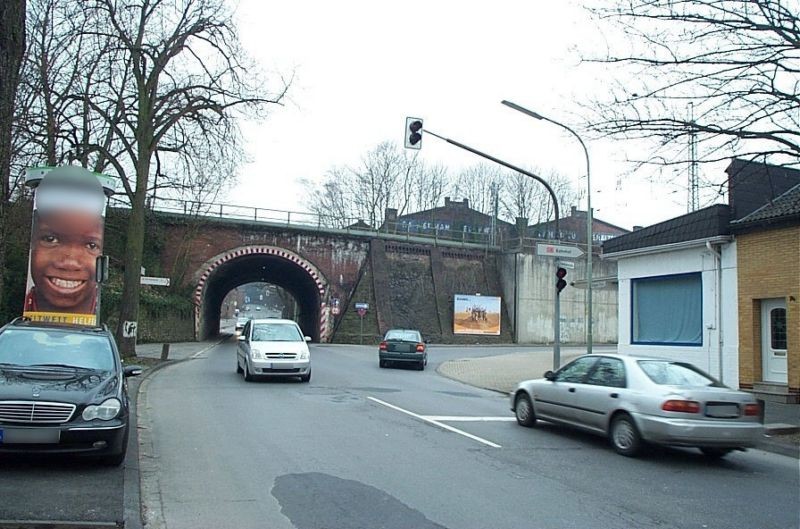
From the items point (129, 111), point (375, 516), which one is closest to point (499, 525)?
point (375, 516)

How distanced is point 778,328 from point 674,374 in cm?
837

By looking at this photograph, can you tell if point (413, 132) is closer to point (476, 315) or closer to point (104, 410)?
point (104, 410)

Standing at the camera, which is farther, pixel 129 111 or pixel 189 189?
pixel 189 189

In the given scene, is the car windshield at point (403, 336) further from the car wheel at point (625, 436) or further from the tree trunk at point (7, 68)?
the tree trunk at point (7, 68)

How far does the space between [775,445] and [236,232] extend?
126ft

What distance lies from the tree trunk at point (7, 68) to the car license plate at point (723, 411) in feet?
28.6

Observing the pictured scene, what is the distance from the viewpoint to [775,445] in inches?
413

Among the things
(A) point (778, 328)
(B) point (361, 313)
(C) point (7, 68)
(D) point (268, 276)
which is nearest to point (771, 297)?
(A) point (778, 328)

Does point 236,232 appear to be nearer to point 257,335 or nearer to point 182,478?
point 257,335

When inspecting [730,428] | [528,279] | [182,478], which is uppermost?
[528,279]

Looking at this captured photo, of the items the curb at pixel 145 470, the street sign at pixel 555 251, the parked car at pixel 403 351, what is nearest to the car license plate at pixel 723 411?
the curb at pixel 145 470

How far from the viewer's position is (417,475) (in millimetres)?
7789

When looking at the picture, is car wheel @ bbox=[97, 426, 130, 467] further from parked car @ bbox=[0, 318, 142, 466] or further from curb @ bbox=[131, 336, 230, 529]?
curb @ bbox=[131, 336, 230, 529]

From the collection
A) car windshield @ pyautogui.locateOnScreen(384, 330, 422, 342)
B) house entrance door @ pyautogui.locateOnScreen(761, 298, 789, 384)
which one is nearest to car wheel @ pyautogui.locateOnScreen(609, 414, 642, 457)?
house entrance door @ pyautogui.locateOnScreen(761, 298, 789, 384)
